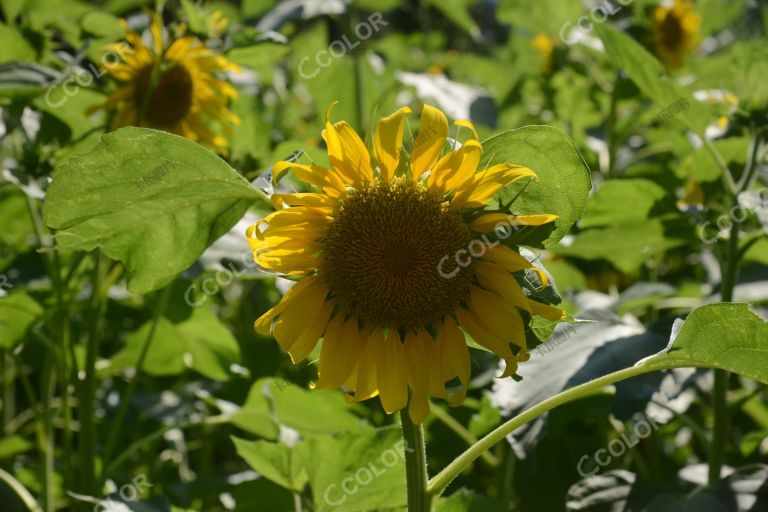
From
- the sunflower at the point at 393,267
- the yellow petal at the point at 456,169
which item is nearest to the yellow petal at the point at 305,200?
the sunflower at the point at 393,267

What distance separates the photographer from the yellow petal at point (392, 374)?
825mm

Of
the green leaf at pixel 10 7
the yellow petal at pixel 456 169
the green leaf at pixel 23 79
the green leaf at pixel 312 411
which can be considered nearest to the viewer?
the yellow petal at pixel 456 169

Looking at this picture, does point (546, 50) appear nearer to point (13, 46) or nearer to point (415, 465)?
point (13, 46)

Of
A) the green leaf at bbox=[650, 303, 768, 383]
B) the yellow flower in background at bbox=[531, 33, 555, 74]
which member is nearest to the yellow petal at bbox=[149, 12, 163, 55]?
the green leaf at bbox=[650, 303, 768, 383]

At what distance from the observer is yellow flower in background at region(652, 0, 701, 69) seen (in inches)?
96.7

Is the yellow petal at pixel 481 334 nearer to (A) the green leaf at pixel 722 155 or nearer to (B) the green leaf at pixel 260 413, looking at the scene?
(B) the green leaf at pixel 260 413

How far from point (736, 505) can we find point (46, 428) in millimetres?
1039

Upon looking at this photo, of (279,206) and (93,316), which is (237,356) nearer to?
(93,316)

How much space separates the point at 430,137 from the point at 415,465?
31cm

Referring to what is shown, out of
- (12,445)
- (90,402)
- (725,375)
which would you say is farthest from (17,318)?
(725,375)

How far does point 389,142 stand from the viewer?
32.8 inches

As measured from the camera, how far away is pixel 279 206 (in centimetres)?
86

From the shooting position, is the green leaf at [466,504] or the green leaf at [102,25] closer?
the green leaf at [466,504]

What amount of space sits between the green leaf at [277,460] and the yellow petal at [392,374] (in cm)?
24
